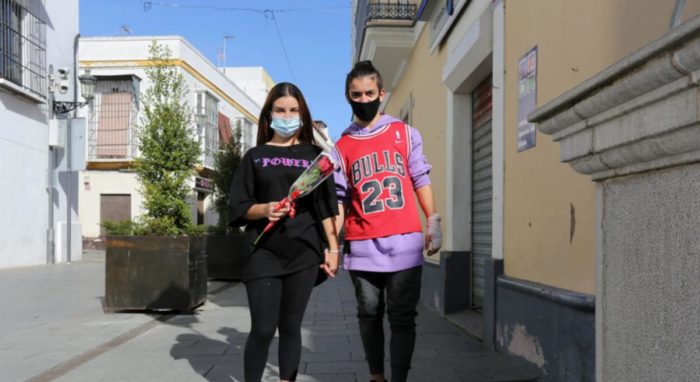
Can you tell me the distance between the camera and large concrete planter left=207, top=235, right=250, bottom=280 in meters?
12.1

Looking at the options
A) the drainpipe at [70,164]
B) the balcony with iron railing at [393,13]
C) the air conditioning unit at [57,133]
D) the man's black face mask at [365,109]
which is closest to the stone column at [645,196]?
the man's black face mask at [365,109]

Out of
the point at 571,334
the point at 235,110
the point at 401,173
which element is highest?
the point at 235,110

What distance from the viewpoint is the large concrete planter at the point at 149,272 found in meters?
6.88

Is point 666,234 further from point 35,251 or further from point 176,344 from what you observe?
point 35,251

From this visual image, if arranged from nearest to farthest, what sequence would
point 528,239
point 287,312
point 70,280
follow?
1. point 287,312
2. point 528,239
3. point 70,280

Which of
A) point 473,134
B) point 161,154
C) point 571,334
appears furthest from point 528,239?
point 161,154

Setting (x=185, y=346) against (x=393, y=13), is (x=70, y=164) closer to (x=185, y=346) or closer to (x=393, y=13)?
(x=393, y=13)

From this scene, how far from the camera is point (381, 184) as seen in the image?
10.5 ft

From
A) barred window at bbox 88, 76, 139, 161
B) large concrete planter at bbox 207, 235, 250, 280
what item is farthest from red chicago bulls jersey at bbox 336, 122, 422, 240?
barred window at bbox 88, 76, 139, 161

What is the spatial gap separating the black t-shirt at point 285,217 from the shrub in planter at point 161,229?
12.9ft

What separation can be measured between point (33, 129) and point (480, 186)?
12.5m

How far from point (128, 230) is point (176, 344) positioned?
2.40 m

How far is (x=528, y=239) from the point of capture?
4.30 meters

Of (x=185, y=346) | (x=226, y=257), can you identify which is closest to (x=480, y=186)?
(x=185, y=346)
